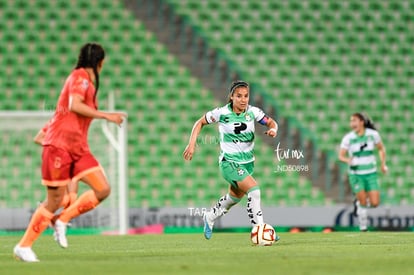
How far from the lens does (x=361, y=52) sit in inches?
928

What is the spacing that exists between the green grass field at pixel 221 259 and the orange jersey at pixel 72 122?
105 centimetres

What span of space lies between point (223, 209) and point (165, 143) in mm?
8897

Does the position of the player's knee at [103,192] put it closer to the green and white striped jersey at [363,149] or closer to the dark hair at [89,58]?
the dark hair at [89,58]

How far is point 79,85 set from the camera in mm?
8781

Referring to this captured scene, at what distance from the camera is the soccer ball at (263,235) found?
11172 millimetres

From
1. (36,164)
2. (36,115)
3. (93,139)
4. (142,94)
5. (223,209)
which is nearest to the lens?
(223,209)

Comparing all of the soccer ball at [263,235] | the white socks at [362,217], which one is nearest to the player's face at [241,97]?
the soccer ball at [263,235]

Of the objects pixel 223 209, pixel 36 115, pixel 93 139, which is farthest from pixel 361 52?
pixel 223 209

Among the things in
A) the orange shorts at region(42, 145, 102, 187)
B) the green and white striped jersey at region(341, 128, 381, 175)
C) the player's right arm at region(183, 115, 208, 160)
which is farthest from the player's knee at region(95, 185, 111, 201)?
the green and white striped jersey at region(341, 128, 381, 175)

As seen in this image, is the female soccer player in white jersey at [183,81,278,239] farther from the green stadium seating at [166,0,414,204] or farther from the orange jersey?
the green stadium seating at [166,0,414,204]

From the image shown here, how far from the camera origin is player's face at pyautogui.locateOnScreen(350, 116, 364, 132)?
17109mm

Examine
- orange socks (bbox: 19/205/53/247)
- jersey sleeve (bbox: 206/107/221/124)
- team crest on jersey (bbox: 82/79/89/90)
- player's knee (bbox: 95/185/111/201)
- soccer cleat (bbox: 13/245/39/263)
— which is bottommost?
soccer cleat (bbox: 13/245/39/263)

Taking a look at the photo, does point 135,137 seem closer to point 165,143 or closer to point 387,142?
point 165,143

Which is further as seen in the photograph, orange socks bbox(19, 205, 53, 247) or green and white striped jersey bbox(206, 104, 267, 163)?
green and white striped jersey bbox(206, 104, 267, 163)
